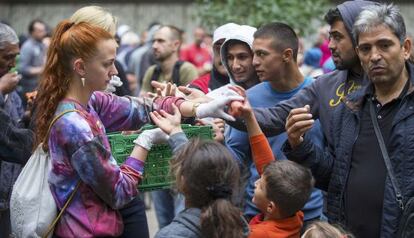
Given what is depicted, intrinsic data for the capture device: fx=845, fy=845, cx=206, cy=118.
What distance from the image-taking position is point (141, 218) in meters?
4.76

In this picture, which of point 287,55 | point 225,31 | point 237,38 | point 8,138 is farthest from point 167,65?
point 8,138

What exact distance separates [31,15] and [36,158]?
16.8 metres

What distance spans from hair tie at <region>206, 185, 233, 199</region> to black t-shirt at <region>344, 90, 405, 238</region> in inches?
36.3

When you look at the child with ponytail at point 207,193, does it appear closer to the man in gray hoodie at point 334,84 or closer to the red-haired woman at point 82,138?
the red-haired woman at point 82,138

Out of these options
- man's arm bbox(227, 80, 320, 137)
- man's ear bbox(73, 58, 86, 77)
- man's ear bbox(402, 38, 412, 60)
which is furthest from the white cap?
man's ear bbox(73, 58, 86, 77)

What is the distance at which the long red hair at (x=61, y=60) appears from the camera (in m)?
4.27

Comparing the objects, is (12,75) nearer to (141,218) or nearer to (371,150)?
(141,218)

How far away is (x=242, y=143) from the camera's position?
17.6 feet

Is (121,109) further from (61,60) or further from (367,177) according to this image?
(367,177)

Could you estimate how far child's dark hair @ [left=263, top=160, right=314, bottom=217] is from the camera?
447 centimetres

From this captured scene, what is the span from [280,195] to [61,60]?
134 centimetres

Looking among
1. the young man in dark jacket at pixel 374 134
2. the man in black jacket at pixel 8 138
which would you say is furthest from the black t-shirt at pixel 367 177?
the man in black jacket at pixel 8 138

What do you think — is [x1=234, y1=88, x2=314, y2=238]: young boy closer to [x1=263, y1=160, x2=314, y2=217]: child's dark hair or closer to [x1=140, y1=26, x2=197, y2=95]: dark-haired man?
[x1=263, y1=160, x2=314, y2=217]: child's dark hair

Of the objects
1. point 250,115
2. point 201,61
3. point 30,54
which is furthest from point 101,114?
point 201,61
